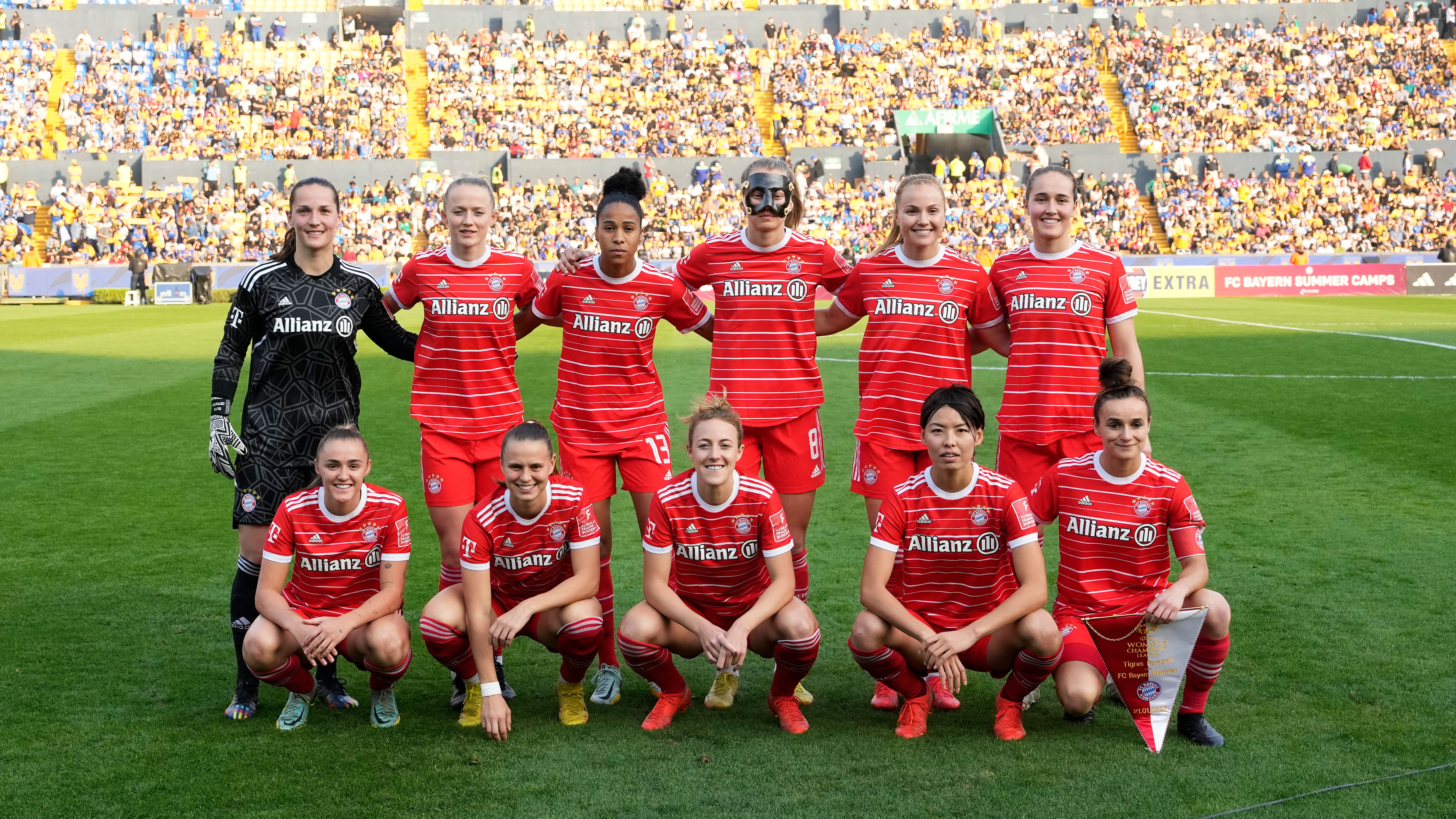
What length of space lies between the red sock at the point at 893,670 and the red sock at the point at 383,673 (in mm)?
1615

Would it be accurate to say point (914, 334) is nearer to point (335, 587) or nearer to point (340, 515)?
point (340, 515)

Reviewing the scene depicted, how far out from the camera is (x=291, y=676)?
14.6 ft

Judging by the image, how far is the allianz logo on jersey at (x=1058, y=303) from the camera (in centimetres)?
485

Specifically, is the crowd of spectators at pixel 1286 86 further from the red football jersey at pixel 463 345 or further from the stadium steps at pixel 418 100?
the red football jersey at pixel 463 345

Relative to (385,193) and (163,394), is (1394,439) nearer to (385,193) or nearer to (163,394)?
(163,394)

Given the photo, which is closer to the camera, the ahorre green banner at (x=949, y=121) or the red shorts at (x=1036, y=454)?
the red shorts at (x=1036, y=454)

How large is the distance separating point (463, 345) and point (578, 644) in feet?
4.52

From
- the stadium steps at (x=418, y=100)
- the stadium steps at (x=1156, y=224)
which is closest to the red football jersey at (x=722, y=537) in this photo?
the stadium steps at (x=1156, y=224)

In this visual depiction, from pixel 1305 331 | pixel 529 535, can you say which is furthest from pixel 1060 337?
pixel 1305 331

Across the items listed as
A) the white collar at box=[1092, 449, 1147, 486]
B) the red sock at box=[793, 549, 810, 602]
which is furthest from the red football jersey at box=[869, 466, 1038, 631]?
the red sock at box=[793, 549, 810, 602]

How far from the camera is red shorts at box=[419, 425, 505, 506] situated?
5016 millimetres

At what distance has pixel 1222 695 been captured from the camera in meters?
4.63

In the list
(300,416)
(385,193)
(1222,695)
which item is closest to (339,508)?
(300,416)

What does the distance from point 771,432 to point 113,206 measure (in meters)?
36.0
